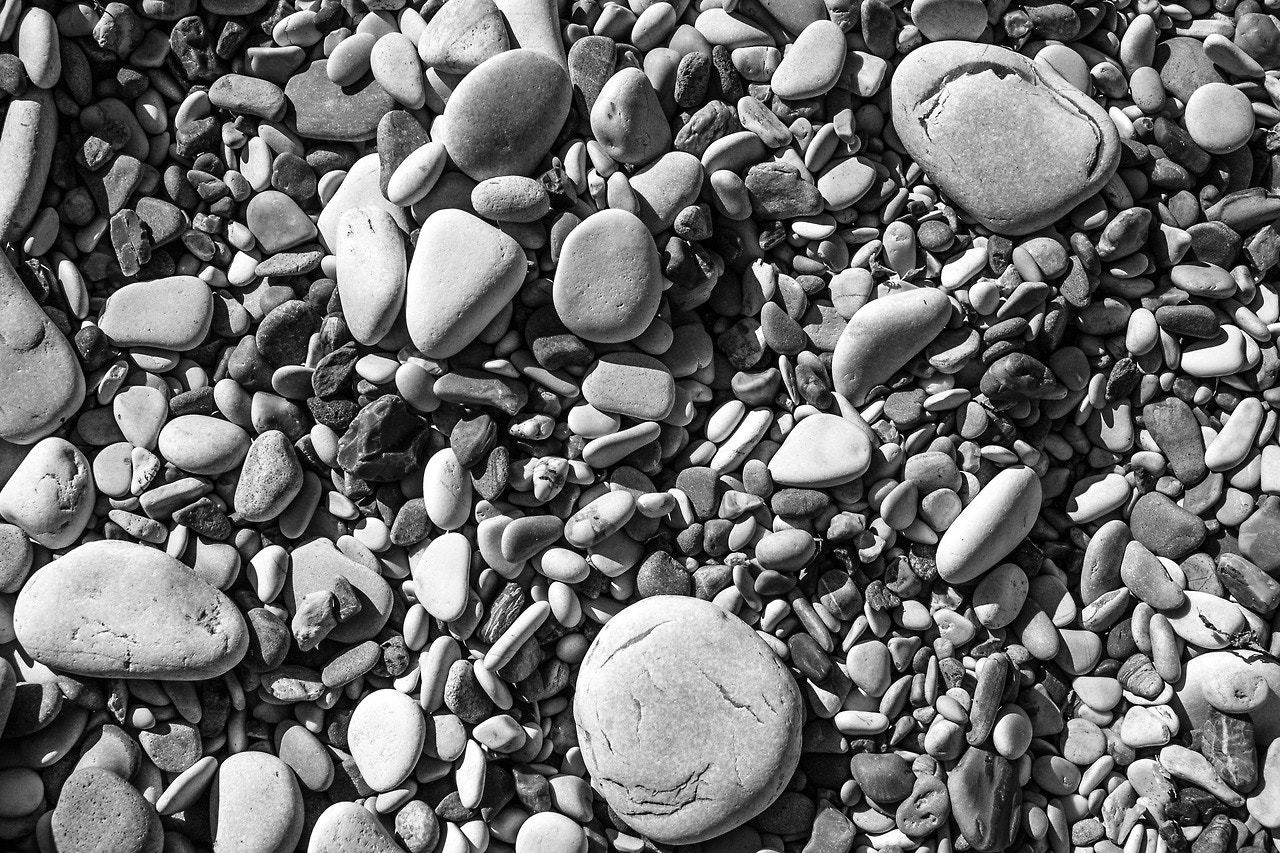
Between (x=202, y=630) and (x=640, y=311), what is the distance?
83 centimetres

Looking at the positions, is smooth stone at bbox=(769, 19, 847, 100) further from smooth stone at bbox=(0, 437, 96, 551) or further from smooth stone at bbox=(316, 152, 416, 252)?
smooth stone at bbox=(0, 437, 96, 551)

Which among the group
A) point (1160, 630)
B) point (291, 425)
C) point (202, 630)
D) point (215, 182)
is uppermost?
point (215, 182)

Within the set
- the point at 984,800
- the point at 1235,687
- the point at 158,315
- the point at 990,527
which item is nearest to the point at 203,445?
the point at 158,315

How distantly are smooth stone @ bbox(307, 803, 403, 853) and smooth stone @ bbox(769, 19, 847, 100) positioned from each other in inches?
52.9

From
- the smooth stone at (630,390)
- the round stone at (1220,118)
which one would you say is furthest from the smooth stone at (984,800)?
the round stone at (1220,118)

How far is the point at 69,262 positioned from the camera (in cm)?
150

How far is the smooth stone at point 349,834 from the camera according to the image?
54.7 inches

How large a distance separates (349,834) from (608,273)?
95 centimetres

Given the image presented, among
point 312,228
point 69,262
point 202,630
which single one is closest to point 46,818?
point 202,630

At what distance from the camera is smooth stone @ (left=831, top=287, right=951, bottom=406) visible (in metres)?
1.46

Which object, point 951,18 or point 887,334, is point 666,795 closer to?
point 887,334

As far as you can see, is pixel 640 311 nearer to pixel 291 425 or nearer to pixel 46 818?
pixel 291 425

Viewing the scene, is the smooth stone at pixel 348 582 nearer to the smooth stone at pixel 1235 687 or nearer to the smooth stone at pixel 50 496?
the smooth stone at pixel 50 496

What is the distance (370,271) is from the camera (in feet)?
4.74
